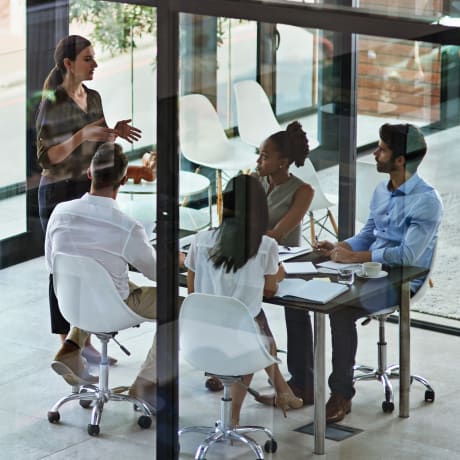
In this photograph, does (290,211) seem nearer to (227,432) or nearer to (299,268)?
(299,268)

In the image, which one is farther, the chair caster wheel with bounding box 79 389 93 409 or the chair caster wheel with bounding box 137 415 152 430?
the chair caster wheel with bounding box 79 389 93 409

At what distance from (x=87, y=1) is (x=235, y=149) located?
85cm

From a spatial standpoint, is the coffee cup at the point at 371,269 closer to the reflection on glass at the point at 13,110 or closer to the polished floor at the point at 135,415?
the polished floor at the point at 135,415

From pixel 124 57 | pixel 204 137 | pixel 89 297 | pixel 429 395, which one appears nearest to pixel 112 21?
pixel 124 57

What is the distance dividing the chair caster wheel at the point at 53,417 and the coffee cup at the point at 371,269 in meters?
1.46

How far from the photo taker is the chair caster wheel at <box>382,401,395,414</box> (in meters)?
3.91

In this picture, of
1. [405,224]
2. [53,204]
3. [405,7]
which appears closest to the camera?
[405,7]

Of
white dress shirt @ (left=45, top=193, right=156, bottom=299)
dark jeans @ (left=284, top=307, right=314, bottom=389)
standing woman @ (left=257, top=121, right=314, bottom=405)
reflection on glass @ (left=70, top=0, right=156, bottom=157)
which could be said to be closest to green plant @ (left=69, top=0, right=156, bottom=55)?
reflection on glass @ (left=70, top=0, right=156, bottom=157)

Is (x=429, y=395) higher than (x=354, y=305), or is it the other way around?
(x=354, y=305)

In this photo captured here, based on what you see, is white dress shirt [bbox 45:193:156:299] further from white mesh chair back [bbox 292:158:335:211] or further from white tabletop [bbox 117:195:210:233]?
white mesh chair back [bbox 292:158:335:211]

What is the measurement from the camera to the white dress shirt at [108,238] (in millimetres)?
4430

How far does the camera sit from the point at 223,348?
166 inches

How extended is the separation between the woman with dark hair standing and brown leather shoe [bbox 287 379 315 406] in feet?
0.06

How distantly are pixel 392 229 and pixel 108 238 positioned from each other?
3.76 feet
